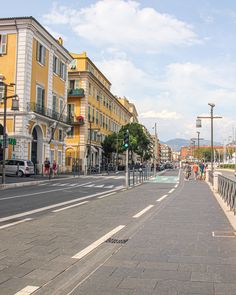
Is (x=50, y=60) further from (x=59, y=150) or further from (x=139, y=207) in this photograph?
(x=139, y=207)

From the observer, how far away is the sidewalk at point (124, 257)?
15.9ft

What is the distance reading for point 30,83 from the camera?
37.1m

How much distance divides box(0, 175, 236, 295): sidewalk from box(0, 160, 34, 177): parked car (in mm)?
23803

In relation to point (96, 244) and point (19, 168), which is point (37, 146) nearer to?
point (19, 168)

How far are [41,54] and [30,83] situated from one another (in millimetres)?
4334

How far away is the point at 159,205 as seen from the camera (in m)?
14.2

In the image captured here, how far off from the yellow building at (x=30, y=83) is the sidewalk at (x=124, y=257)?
26806mm

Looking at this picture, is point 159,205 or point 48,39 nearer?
point 159,205

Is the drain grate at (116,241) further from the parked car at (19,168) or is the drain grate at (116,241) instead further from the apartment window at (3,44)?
the apartment window at (3,44)

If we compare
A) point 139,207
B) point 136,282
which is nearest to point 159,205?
point 139,207

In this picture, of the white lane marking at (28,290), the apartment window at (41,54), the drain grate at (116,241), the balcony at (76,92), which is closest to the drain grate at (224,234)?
the drain grate at (116,241)

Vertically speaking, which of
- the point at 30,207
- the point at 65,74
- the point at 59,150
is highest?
the point at 65,74

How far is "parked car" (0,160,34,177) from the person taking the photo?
33.8m

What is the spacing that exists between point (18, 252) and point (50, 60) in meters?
37.8
